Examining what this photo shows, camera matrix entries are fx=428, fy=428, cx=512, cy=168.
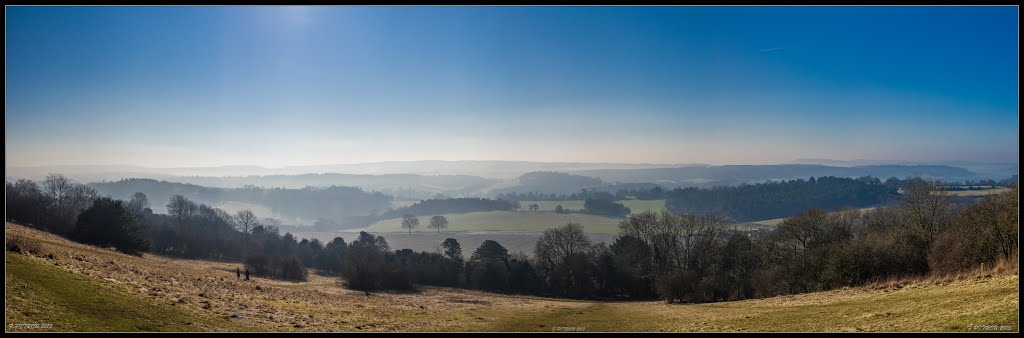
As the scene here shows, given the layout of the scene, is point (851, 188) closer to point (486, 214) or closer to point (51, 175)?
point (486, 214)

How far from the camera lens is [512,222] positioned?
132 metres

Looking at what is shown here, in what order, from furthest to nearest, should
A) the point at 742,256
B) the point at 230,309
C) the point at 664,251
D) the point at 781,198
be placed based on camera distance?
the point at 781,198 < the point at 664,251 < the point at 742,256 < the point at 230,309

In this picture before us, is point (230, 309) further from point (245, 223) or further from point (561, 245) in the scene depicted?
point (245, 223)

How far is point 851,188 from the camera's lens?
431 feet

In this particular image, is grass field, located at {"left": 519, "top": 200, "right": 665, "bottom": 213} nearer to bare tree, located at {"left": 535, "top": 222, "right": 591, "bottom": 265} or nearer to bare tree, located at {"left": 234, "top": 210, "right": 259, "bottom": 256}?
bare tree, located at {"left": 535, "top": 222, "right": 591, "bottom": 265}

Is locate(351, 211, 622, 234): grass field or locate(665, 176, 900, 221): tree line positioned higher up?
locate(665, 176, 900, 221): tree line

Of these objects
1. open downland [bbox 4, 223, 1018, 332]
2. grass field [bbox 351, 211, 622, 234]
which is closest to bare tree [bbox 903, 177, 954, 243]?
open downland [bbox 4, 223, 1018, 332]

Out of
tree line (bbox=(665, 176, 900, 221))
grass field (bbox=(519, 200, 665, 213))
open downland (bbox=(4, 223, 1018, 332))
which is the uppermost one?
open downland (bbox=(4, 223, 1018, 332))

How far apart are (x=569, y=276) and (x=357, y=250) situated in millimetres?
33472

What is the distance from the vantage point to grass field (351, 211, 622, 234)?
11919 cm

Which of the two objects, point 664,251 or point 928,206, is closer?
point 928,206

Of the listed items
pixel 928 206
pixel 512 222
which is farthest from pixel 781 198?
pixel 928 206

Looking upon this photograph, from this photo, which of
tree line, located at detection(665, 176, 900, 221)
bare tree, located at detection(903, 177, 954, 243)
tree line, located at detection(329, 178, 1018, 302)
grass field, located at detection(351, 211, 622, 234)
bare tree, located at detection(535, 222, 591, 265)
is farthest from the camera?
tree line, located at detection(665, 176, 900, 221)

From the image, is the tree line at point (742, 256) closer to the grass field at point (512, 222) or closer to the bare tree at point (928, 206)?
the bare tree at point (928, 206)
